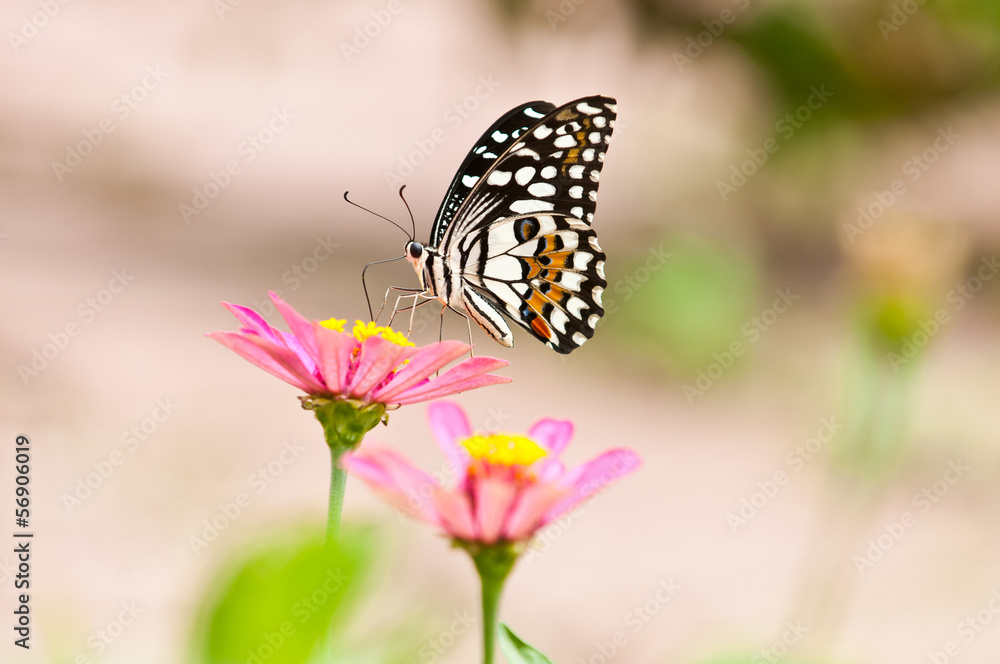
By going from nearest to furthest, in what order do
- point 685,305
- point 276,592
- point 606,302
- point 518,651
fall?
point 276,592 → point 518,651 → point 685,305 → point 606,302

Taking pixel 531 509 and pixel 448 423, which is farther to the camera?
pixel 448 423

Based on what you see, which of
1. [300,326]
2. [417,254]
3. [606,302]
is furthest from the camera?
[606,302]

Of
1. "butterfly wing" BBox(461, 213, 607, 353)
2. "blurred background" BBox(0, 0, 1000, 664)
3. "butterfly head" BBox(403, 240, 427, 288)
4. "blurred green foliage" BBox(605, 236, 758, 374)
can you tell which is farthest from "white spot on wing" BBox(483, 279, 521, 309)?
"blurred green foliage" BBox(605, 236, 758, 374)

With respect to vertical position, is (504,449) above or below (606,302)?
below

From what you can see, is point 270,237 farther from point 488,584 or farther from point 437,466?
point 488,584

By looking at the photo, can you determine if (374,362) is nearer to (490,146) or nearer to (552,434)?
(552,434)

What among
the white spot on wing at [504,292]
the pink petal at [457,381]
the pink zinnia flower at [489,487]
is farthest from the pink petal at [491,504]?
the white spot on wing at [504,292]

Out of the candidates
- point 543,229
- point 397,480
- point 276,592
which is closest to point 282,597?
point 276,592
